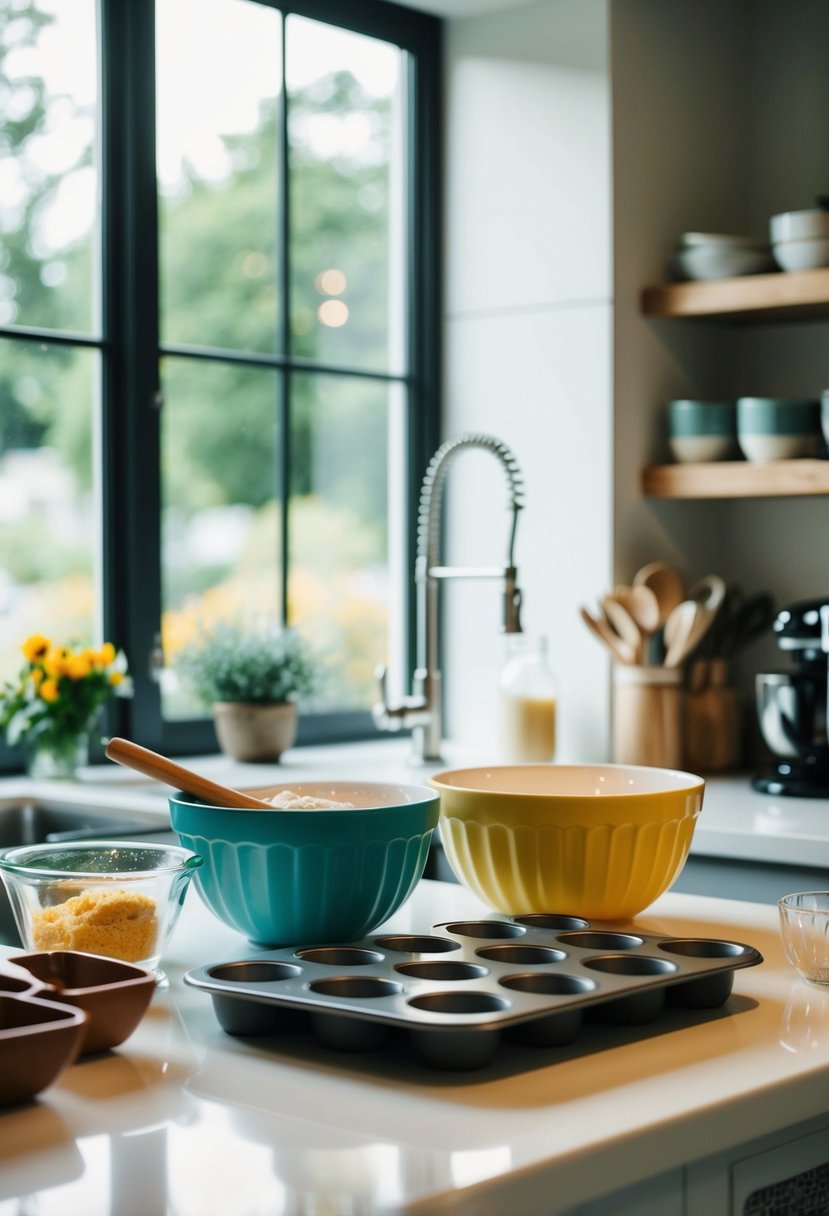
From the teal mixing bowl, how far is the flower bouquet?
4.38ft

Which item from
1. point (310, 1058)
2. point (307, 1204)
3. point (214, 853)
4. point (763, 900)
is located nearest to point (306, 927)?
point (214, 853)

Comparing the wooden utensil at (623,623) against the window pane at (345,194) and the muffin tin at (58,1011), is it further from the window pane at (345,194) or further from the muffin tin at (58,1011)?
the muffin tin at (58,1011)

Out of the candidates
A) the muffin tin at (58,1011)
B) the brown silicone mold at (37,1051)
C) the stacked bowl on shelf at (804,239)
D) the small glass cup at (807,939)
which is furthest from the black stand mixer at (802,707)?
the brown silicone mold at (37,1051)

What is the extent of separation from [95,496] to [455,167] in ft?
3.67

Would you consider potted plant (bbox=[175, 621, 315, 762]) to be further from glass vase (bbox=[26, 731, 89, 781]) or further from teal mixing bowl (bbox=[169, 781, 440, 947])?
teal mixing bowl (bbox=[169, 781, 440, 947])

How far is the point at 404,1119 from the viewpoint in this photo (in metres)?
0.89

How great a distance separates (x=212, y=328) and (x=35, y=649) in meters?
0.79

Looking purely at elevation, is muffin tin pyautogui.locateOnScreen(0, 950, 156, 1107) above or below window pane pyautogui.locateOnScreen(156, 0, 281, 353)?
below

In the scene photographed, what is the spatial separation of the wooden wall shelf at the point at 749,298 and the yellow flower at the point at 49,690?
1.35 m

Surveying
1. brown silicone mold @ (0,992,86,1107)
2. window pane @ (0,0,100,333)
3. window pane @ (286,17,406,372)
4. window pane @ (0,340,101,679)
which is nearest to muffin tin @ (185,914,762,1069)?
brown silicone mold @ (0,992,86,1107)

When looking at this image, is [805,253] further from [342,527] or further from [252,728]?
[252,728]

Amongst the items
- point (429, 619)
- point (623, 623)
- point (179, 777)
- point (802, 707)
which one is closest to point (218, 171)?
point (429, 619)

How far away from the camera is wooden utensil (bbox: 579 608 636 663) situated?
112 inches

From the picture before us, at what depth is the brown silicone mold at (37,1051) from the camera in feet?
2.97
